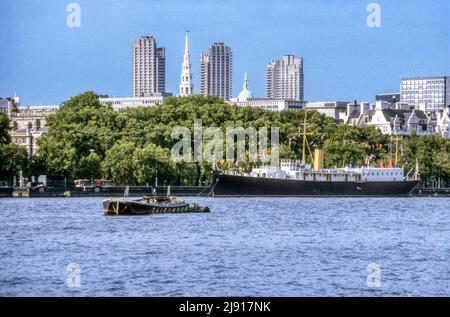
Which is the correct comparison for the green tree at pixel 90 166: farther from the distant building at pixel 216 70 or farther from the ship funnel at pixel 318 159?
the distant building at pixel 216 70

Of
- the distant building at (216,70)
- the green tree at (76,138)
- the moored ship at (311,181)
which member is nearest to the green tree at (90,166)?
the green tree at (76,138)

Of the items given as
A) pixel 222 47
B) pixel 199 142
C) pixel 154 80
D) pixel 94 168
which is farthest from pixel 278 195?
pixel 222 47

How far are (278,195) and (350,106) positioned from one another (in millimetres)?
69592

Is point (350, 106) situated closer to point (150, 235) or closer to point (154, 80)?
point (154, 80)

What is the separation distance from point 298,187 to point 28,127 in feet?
179

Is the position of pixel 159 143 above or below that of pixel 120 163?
above

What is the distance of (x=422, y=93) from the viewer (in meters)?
156

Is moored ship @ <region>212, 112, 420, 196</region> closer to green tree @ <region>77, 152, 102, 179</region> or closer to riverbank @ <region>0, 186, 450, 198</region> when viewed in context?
riverbank @ <region>0, 186, 450, 198</region>

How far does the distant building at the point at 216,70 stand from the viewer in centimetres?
17088

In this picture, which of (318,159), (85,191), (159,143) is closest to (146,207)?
(85,191)

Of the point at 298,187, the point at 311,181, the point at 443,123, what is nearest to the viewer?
the point at 298,187

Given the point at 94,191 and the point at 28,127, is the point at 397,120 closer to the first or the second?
the point at 28,127

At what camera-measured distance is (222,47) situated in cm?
16788
